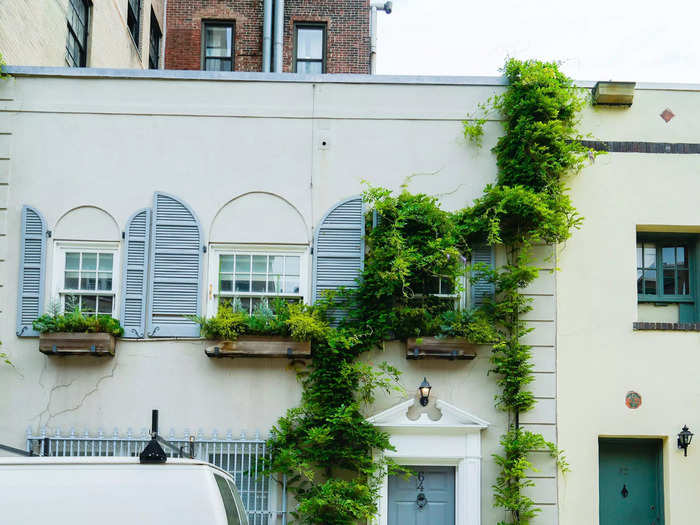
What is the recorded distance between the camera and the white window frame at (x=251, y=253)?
12008 millimetres

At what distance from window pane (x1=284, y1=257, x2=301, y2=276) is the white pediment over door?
90.1 inches

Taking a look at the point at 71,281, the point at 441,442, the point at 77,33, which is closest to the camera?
the point at 441,442

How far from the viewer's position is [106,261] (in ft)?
39.6

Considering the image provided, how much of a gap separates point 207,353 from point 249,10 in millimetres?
12525

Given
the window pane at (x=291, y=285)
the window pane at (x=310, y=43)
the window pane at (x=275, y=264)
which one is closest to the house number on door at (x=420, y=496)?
the window pane at (x=291, y=285)

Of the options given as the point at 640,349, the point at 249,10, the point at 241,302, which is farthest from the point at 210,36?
the point at 640,349

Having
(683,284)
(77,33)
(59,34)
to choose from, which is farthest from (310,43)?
(683,284)

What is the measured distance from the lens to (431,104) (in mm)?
12359

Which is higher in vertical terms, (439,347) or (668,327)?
(668,327)

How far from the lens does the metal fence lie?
1147cm

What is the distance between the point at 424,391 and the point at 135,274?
4254 millimetres

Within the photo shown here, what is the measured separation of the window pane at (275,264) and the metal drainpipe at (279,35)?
931 cm

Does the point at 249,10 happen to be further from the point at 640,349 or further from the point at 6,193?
the point at 640,349

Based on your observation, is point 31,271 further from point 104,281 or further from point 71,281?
point 104,281
